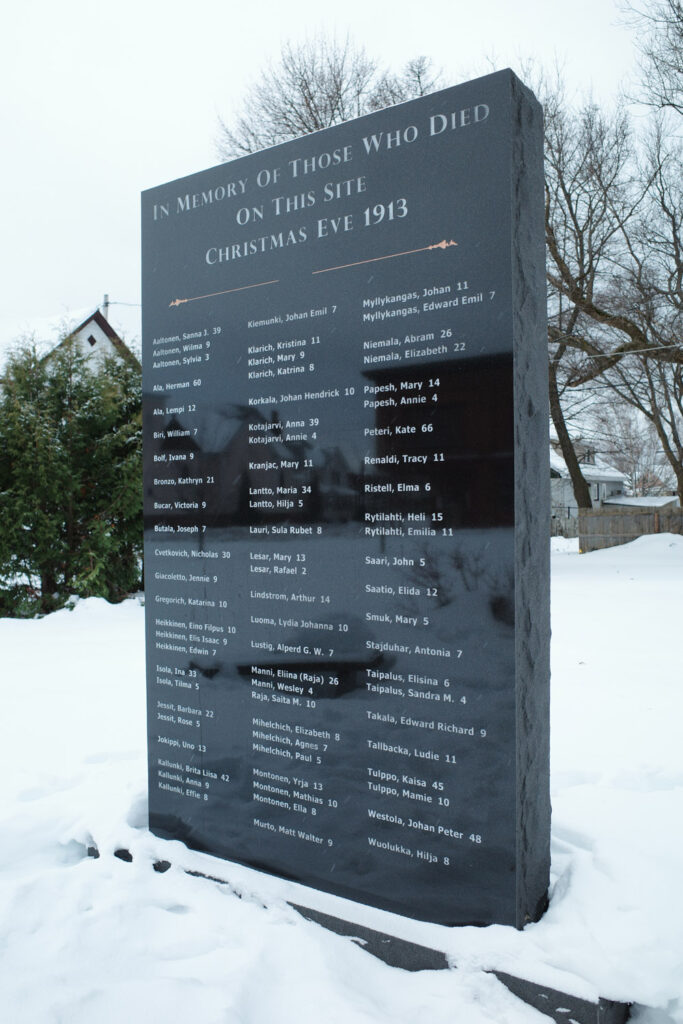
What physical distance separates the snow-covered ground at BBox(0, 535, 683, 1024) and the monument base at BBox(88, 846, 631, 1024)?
0.08ft

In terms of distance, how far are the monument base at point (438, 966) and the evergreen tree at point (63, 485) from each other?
19.8 feet

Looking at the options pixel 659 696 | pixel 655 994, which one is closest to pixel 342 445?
pixel 655 994

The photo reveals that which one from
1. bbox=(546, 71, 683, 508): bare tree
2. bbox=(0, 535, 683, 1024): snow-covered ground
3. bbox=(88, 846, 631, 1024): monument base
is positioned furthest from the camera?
bbox=(546, 71, 683, 508): bare tree

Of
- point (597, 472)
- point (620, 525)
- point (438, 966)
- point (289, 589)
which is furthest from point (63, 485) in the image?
point (597, 472)

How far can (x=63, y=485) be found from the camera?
8180 mm

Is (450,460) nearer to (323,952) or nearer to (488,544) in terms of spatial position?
(488,544)

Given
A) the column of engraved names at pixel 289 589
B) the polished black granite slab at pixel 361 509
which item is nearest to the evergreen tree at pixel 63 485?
the polished black granite slab at pixel 361 509

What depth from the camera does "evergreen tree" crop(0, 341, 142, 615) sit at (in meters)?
7.95

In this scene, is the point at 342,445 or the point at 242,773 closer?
the point at 342,445

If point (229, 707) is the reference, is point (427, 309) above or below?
above

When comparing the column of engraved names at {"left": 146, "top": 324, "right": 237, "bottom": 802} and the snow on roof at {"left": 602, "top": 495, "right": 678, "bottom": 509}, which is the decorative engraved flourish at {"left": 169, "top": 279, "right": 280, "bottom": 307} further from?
the snow on roof at {"left": 602, "top": 495, "right": 678, "bottom": 509}

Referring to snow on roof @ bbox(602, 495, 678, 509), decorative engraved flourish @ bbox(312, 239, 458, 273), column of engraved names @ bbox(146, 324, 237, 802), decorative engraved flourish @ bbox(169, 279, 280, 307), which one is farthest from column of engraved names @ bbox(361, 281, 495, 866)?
snow on roof @ bbox(602, 495, 678, 509)

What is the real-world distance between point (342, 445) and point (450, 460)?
408 mm

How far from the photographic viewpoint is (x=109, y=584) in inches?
347
